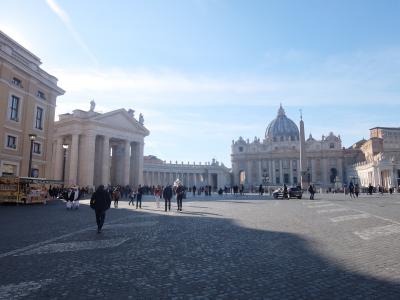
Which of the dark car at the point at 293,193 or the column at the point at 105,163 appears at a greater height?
the column at the point at 105,163

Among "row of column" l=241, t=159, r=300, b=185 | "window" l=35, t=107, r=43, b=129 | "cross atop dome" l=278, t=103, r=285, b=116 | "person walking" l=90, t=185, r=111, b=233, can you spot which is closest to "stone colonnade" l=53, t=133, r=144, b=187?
"window" l=35, t=107, r=43, b=129

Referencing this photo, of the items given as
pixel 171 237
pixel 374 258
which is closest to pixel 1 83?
pixel 171 237

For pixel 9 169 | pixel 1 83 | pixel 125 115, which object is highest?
pixel 125 115

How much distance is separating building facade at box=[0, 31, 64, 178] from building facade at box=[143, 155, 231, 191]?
55454mm

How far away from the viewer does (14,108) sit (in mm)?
30781

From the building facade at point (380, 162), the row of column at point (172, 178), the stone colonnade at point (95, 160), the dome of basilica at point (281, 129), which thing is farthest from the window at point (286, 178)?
the stone colonnade at point (95, 160)

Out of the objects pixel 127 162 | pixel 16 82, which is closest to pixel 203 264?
pixel 16 82

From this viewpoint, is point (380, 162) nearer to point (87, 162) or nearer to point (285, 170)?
point (285, 170)

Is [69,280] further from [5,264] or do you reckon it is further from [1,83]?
[1,83]

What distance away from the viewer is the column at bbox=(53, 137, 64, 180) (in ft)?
180

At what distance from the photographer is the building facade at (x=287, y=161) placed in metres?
122

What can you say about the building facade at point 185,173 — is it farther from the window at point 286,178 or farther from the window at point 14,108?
the window at point 14,108

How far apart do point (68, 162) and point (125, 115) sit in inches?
467

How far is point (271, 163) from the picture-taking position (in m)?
128
